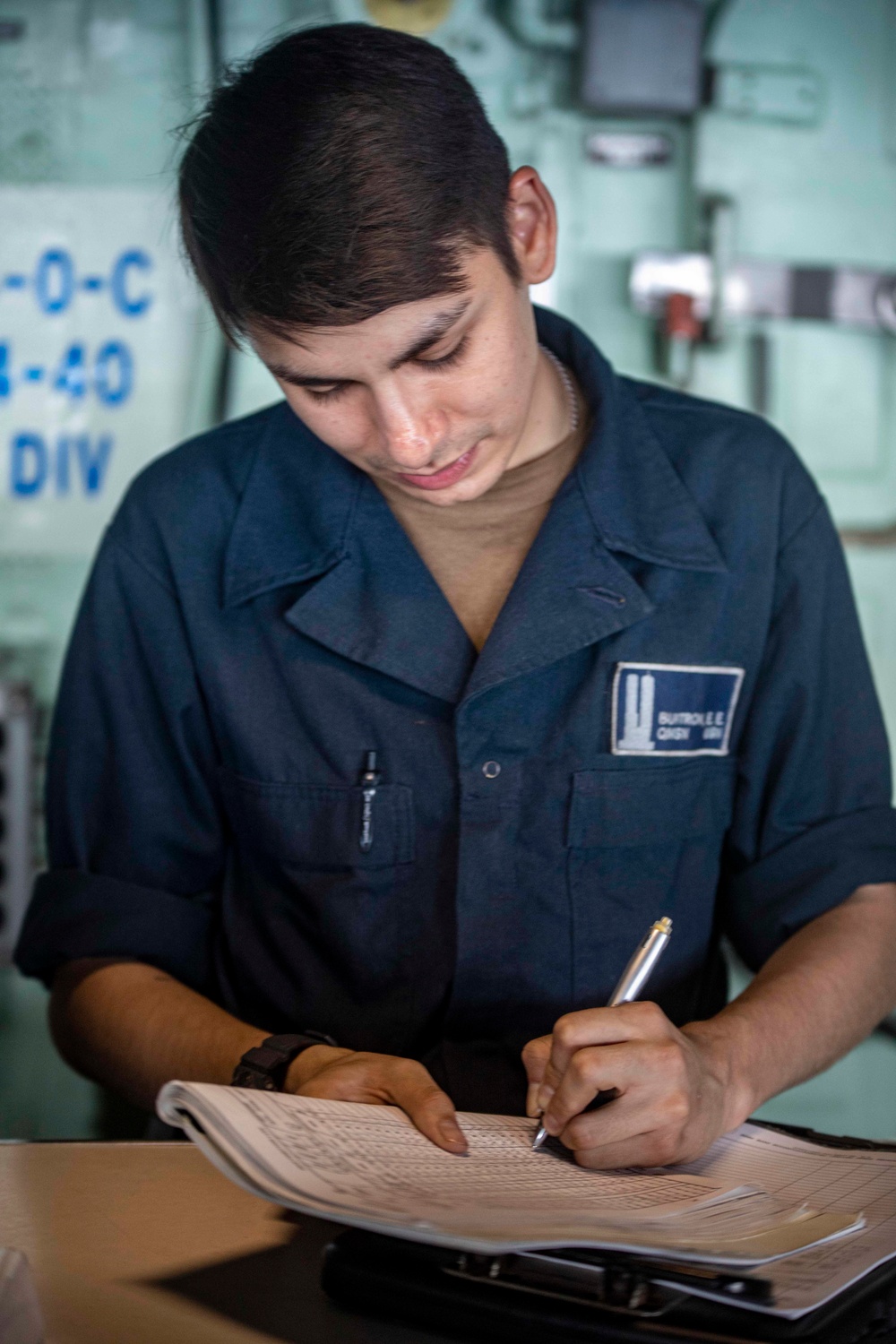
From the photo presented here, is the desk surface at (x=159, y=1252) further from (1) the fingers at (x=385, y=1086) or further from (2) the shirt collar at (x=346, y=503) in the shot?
(2) the shirt collar at (x=346, y=503)

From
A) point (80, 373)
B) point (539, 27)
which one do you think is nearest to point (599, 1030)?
point (80, 373)

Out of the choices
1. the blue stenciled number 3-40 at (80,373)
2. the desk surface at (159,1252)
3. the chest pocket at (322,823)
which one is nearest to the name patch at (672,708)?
the chest pocket at (322,823)

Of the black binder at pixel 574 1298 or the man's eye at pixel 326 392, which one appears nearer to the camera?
the black binder at pixel 574 1298

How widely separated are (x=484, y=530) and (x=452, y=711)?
214 millimetres

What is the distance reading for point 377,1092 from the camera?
947mm

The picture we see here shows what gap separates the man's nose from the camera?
3.45 ft

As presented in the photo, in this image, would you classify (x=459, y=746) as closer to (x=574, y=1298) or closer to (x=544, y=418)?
(x=544, y=418)

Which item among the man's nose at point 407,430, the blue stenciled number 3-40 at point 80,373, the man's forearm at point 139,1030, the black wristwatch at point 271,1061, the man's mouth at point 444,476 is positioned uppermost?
the blue stenciled number 3-40 at point 80,373

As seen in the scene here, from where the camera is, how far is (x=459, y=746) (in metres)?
1.19

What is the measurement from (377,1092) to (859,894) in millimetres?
545

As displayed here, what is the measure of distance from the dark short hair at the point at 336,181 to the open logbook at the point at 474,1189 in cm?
58

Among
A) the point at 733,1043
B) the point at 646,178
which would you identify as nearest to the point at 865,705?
the point at 733,1043

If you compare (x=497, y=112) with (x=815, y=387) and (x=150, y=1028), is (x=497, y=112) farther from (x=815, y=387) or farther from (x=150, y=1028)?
(x=150, y=1028)

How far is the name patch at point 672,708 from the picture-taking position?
4.08ft
